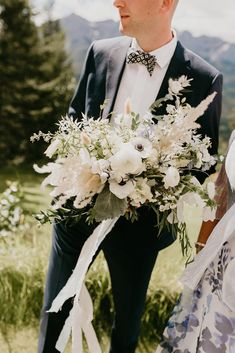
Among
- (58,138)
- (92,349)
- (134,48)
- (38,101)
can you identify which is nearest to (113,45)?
(134,48)

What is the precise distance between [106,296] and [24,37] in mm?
18285

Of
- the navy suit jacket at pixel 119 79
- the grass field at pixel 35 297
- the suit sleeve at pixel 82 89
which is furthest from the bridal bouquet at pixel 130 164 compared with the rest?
the grass field at pixel 35 297

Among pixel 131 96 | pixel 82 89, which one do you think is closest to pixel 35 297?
pixel 82 89

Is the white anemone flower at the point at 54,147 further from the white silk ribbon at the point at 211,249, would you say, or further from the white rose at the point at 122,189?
the white silk ribbon at the point at 211,249

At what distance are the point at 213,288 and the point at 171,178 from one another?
598 millimetres

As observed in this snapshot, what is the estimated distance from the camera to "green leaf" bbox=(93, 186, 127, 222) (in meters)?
2.09

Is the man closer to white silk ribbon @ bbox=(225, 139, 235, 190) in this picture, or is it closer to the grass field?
white silk ribbon @ bbox=(225, 139, 235, 190)

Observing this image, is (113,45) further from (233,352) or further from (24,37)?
(24,37)

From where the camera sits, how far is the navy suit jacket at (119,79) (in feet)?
8.73

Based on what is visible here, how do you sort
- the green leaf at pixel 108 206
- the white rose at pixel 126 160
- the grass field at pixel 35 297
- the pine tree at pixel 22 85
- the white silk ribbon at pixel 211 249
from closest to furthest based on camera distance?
the white rose at pixel 126 160, the green leaf at pixel 108 206, the white silk ribbon at pixel 211 249, the grass field at pixel 35 297, the pine tree at pixel 22 85

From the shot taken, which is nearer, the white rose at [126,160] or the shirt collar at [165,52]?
the white rose at [126,160]

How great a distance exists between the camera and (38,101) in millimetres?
20969

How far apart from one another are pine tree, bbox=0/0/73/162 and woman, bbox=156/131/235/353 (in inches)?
724

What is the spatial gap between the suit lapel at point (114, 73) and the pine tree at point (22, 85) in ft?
58.9
